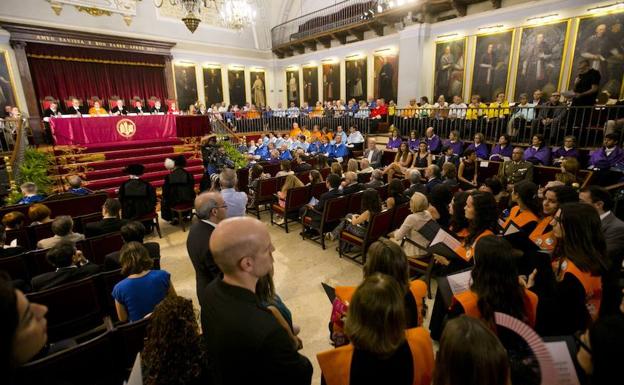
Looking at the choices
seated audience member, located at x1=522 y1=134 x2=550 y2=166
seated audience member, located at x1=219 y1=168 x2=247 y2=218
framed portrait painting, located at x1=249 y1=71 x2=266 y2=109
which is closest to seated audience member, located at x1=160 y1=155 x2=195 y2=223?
seated audience member, located at x1=219 y1=168 x2=247 y2=218

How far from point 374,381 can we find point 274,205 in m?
4.92

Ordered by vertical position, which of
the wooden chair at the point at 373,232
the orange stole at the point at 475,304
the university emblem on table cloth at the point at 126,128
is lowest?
the wooden chair at the point at 373,232

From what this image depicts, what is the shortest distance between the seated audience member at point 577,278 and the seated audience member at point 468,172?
4.78 meters

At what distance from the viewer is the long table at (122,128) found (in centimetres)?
832

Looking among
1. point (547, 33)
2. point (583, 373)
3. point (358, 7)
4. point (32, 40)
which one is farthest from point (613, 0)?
point (32, 40)

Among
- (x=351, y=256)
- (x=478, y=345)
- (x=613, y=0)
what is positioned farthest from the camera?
(x=613, y=0)

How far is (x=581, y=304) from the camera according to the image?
181cm

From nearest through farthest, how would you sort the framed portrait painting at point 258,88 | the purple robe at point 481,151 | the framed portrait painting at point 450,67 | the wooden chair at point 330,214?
the wooden chair at point 330,214, the purple robe at point 481,151, the framed portrait painting at point 450,67, the framed portrait painting at point 258,88

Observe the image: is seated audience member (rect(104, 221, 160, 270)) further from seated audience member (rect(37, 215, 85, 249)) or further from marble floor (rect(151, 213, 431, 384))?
A: marble floor (rect(151, 213, 431, 384))

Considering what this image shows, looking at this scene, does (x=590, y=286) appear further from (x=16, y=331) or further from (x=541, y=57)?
(x=541, y=57)

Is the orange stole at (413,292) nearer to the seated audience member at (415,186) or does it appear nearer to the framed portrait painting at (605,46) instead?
the seated audience member at (415,186)

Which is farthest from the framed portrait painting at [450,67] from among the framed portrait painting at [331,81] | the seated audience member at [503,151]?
the framed portrait painting at [331,81]

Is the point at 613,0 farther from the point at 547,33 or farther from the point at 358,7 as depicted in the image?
the point at 358,7

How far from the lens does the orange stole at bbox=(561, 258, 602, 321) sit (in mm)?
1862
